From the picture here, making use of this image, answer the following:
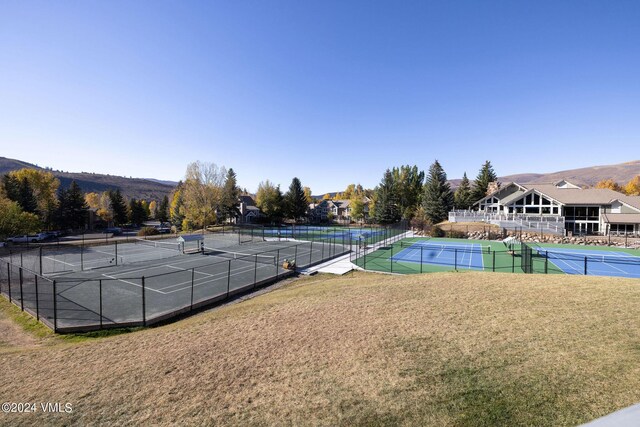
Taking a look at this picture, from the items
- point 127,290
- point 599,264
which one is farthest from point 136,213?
point 599,264

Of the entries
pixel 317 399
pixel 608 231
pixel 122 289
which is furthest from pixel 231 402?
pixel 608 231

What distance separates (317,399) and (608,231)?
51.7 metres

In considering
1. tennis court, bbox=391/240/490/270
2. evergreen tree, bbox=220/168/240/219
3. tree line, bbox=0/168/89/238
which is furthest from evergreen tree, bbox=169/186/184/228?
tennis court, bbox=391/240/490/270

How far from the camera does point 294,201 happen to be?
7881cm

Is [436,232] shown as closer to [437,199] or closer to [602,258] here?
[437,199]

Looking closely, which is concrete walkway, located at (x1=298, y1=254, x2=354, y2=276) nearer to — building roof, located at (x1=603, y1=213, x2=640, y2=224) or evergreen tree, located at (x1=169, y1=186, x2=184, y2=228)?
building roof, located at (x1=603, y1=213, x2=640, y2=224)

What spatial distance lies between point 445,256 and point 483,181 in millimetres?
44798

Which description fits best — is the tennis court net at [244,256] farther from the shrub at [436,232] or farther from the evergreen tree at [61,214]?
the evergreen tree at [61,214]

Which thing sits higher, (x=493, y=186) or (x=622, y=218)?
(x=493, y=186)

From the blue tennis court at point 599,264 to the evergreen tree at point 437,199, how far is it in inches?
1168

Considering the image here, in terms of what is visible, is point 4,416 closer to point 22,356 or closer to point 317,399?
point 22,356

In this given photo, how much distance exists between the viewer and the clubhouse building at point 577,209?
129 ft

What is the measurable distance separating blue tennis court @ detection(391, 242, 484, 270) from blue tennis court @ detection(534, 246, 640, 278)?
18.0 ft

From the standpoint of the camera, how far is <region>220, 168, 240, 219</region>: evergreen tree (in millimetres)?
67625
